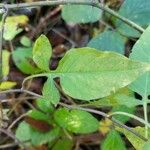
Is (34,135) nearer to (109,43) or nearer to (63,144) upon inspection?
(63,144)

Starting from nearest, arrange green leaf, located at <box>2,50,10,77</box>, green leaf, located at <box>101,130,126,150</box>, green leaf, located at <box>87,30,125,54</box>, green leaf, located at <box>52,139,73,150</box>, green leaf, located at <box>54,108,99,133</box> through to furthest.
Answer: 1. green leaf, located at <box>101,130,126,150</box>
2. green leaf, located at <box>54,108,99,133</box>
3. green leaf, located at <box>87,30,125,54</box>
4. green leaf, located at <box>52,139,73,150</box>
5. green leaf, located at <box>2,50,10,77</box>

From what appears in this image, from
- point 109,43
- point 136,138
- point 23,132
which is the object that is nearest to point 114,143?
point 136,138

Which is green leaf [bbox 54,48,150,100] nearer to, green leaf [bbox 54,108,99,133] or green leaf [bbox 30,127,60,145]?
green leaf [bbox 54,108,99,133]

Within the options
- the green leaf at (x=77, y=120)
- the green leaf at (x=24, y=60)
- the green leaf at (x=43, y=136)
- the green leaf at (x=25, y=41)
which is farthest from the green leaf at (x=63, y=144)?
the green leaf at (x=25, y=41)

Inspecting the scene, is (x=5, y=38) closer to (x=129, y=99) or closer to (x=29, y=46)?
(x=29, y=46)

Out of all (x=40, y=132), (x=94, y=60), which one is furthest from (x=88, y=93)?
(x=40, y=132)

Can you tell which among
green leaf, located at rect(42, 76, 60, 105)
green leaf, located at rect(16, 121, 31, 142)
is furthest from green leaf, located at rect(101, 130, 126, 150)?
green leaf, located at rect(16, 121, 31, 142)
